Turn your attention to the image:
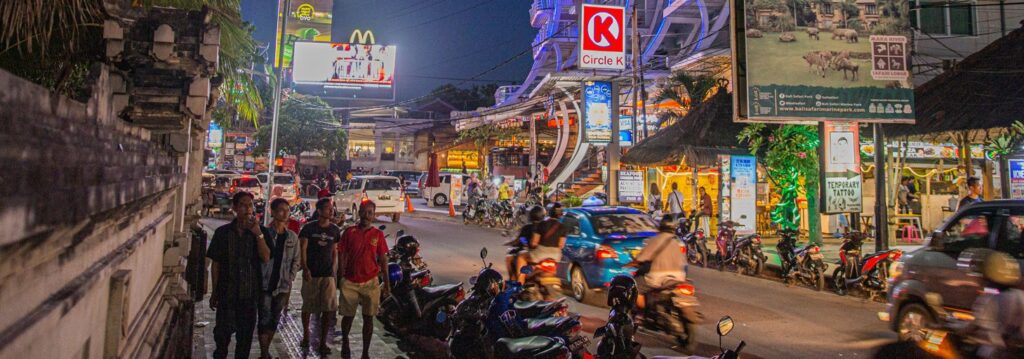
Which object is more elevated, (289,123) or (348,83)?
(348,83)

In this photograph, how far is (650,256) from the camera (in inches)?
274

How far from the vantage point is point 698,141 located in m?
18.1

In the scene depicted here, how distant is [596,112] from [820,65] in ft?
31.9

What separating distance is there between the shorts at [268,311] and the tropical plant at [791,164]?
515 inches

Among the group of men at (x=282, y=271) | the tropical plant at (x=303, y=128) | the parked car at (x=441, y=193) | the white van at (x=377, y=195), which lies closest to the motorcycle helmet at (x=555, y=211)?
the group of men at (x=282, y=271)

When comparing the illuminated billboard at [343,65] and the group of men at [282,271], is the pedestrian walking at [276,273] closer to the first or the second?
the group of men at [282,271]

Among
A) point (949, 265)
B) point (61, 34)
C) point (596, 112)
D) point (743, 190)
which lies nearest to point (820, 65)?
point (743, 190)

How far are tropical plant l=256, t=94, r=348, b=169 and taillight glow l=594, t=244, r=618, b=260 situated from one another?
3314cm

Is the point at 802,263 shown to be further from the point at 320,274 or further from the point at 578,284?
the point at 320,274

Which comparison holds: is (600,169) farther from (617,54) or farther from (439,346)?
(439,346)

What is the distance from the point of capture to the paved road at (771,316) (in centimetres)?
667

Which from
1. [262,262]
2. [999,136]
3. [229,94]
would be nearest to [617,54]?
[999,136]

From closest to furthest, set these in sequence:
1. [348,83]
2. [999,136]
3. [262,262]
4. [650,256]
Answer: [262,262] → [650,256] → [999,136] → [348,83]

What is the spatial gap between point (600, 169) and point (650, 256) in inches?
847
